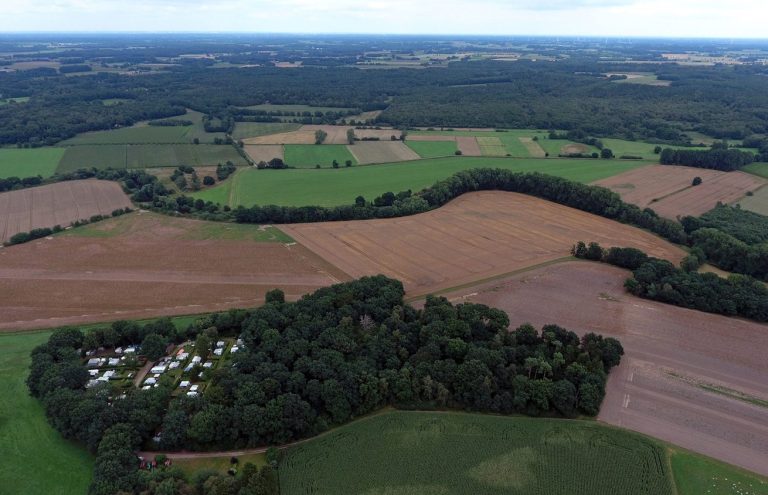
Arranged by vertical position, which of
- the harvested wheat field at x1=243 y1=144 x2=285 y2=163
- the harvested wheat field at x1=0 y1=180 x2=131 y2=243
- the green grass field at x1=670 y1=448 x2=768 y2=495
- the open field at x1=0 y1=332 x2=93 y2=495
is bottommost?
the open field at x1=0 y1=332 x2=93 y2=495

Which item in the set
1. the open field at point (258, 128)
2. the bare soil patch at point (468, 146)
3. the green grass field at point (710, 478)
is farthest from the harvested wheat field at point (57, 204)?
the green grass field at point (710, 478)

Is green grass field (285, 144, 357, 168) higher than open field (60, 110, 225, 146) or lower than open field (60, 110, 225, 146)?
lower

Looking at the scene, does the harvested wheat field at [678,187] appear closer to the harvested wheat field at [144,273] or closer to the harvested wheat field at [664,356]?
the harvested wheat field at [664,356]

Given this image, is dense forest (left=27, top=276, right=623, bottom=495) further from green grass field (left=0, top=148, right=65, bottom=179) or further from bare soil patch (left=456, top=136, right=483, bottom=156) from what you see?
bare soil patch (left=456, top=136, right=483, bottom=156)

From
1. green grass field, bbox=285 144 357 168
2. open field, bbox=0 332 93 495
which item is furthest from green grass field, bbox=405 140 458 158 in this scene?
open field, bbox=0 332 93 495

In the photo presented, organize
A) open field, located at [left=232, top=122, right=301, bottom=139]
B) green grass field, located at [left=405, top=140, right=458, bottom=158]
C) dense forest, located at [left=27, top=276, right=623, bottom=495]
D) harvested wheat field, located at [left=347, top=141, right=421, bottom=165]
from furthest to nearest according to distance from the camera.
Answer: open field, located at [left=232, top=122, right=301, bottom=139] < green grass field, located at [left=405, top=140, right=458, bottom=158] < harvested wheat field, located at [left=347, top=141, right=421, bottom=165] < dense forest, located at [left=27, top=276, right=623, bottom=495]

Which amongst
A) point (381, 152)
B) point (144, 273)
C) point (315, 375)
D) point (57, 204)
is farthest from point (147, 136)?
point (315, 375)

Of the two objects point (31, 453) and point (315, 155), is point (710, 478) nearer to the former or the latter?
point (31, 453)
